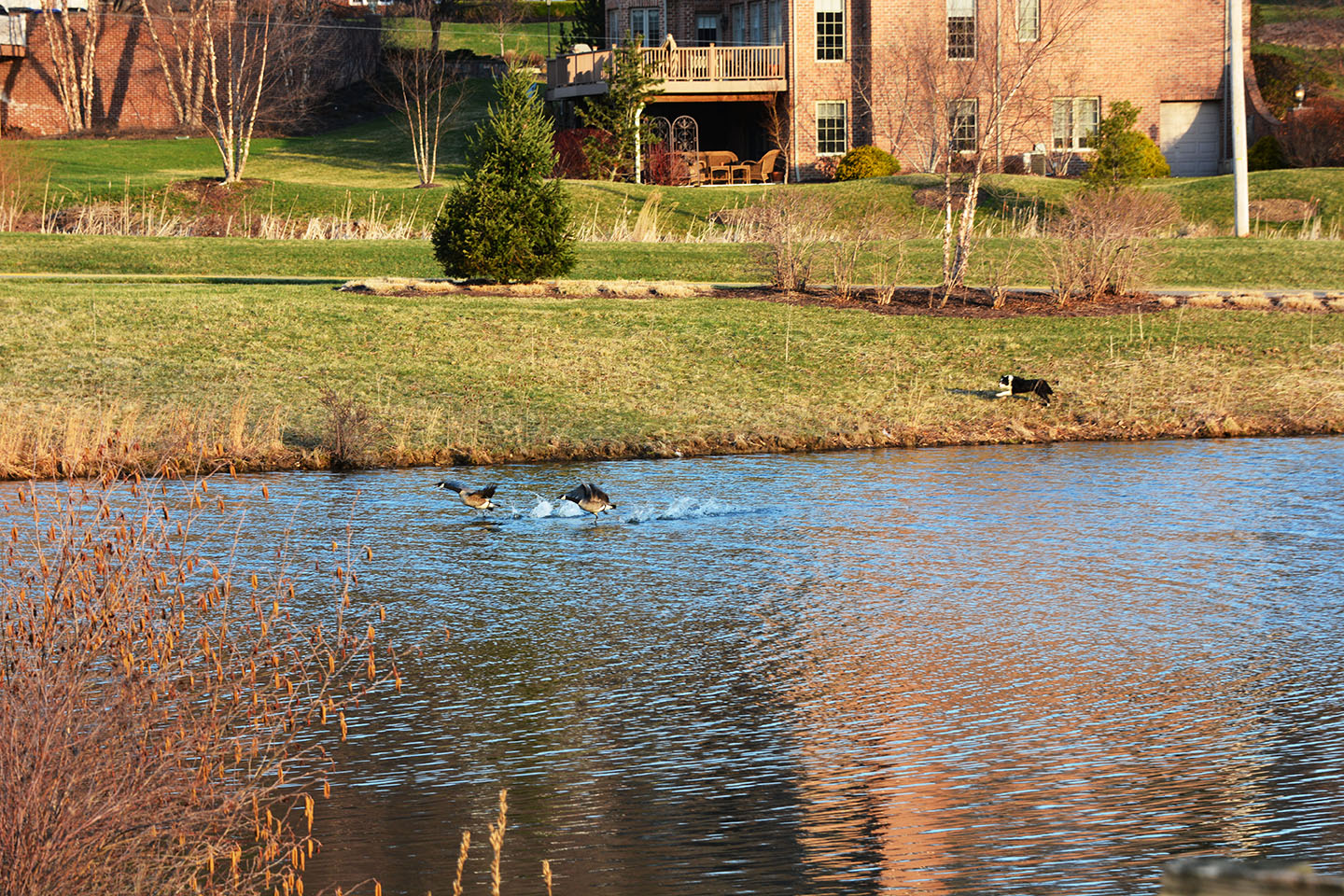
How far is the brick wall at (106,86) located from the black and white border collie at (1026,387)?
163 ft

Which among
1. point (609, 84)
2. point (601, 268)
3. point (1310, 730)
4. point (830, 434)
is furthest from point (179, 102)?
point (1310, 730)

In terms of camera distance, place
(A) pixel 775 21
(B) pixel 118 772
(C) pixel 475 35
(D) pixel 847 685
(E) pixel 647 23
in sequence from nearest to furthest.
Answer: (B) pixel 118 772, (D) pixel 847 685, (A) pixel 775 21, (E) pixel 647 23, (C) pixel 475 35

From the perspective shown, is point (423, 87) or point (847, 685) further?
point (423, 87)

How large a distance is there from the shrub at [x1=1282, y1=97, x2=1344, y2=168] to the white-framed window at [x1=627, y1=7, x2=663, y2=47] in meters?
20.2

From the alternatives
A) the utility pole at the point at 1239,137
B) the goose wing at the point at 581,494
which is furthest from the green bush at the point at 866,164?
the goose wing at the point at 581,494

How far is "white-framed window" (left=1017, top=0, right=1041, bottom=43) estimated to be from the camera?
45.6 meters

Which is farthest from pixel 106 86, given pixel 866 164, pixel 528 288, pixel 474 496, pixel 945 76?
pixel 474 496

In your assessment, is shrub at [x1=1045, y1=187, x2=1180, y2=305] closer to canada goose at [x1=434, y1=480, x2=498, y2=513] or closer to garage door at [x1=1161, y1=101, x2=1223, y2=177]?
canada goose at [x1=434, y1=480, x2=498, y2=513]

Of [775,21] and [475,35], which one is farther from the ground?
[475,35]

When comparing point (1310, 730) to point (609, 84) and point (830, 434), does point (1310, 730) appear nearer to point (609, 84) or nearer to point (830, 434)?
point (830, 434)

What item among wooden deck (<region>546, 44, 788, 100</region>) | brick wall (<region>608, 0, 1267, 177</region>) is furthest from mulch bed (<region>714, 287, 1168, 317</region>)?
wooden deck (<region>546, 44, 788, 100</region>)

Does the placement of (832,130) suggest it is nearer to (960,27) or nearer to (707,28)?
(960,27)

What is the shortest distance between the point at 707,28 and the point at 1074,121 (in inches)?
508

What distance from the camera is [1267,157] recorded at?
151 ft
